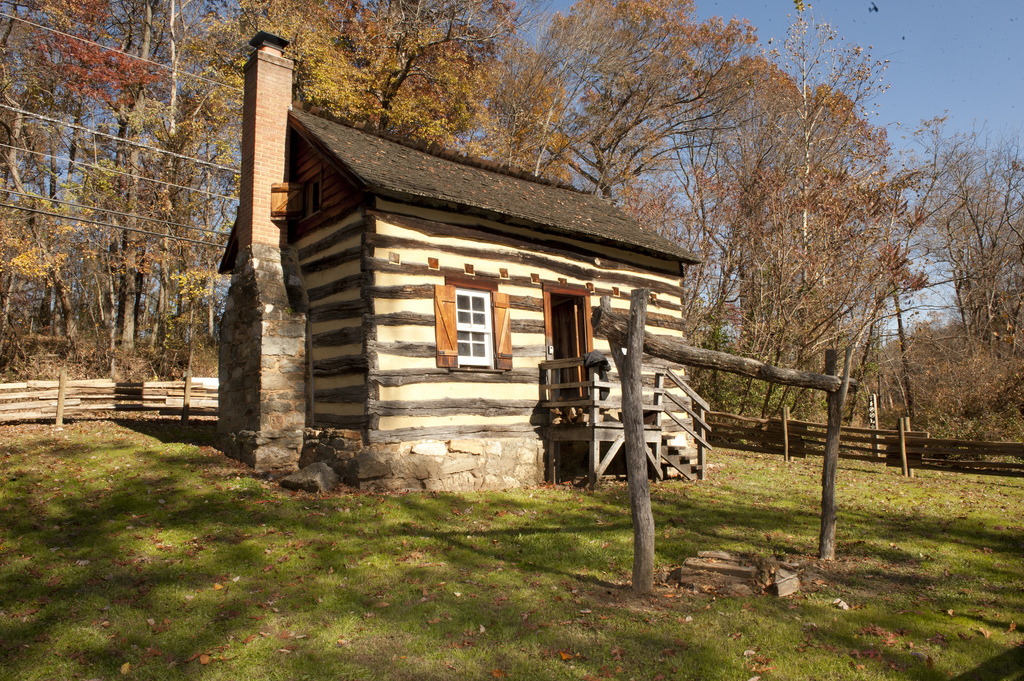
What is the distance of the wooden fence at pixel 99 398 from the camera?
13.5 m

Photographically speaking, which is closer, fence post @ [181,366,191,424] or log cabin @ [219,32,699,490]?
log cabin @ [219,32,699,490]

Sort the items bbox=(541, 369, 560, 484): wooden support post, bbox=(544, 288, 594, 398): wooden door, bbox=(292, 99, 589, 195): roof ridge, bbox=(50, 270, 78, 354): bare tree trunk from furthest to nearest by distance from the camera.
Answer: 1. bbox=(50, 270, 78, 354): bare tree trunk
2. bbox=(292, 99, 589, 195): roof ridge
3. bbox=(544, 288, 594, 398): wooden door
4. bbox=(541, 369, 560, 484): wooden support post

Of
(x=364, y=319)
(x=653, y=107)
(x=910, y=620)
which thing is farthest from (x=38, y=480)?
(x=653, y=107)

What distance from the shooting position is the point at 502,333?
1151cm

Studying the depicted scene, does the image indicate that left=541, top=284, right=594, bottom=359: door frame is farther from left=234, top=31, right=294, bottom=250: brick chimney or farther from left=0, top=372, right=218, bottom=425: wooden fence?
left=0, top=372, right=218, bottom=425: wooden fence

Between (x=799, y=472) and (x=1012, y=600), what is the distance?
8364 mm

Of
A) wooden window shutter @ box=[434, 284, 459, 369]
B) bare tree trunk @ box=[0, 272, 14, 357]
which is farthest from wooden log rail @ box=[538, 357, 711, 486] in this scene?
bare tree trunk @ box=[0, 272, 14, 357]

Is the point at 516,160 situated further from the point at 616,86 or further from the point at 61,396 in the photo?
the point at 61,396

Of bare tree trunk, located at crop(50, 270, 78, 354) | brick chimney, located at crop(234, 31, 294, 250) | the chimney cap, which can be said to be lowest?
bare tree trunk, located at crop(50, 270, 78, 354)

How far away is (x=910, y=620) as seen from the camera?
18.5 ft

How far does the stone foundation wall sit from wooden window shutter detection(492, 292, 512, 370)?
1492mm

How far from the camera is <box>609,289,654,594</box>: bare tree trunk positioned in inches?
245

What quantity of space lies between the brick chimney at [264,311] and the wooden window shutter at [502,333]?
12.1 feet

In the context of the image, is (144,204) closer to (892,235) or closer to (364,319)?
(364,319)
